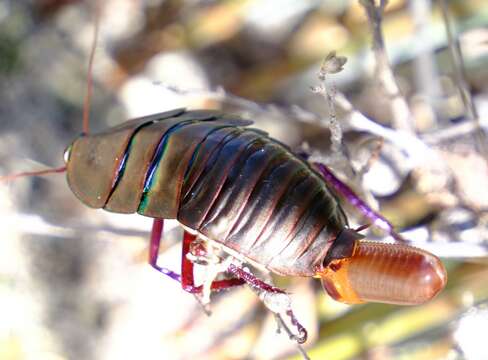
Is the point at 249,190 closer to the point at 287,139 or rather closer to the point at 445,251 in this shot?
the point at 445,251

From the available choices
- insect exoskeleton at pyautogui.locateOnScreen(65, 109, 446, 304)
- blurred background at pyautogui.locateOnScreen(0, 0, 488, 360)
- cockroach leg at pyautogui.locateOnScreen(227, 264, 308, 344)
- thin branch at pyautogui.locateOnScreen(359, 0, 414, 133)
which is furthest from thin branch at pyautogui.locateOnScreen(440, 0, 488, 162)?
cockroach leg at pyautogui.locateOnScreen(227, 264, 308, 344)

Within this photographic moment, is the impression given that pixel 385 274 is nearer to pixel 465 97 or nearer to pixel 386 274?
pixel 386 274

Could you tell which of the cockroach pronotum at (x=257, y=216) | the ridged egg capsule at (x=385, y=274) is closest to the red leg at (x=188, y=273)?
the cockroach pronotum at (x=257, y=216)

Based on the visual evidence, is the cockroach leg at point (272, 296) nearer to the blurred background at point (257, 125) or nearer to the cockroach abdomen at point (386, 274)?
the cockroach abdomen at point (386, 274)


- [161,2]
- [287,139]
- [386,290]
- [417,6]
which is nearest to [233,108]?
[287,139]

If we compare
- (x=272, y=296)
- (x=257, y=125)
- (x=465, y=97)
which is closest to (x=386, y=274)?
(x=272, y=296)
